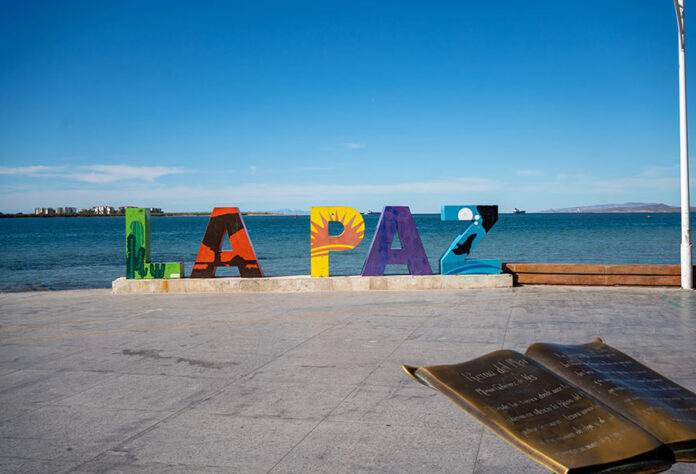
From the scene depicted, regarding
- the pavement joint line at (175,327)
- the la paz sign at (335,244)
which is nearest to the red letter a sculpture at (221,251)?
the la paz sign at (335,244)

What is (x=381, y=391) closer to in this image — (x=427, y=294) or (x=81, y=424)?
(x=81, y=424)

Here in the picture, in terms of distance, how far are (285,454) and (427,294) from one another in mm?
9679

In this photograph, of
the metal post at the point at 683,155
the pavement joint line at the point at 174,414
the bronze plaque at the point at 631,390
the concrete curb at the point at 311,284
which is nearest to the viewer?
the bronze plaque at the point at 631,390

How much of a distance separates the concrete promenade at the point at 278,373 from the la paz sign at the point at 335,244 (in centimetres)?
189

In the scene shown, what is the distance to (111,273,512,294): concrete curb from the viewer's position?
1485cm

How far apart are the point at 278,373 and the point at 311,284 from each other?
318 inches

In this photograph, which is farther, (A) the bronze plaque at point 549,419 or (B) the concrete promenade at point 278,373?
(B) the concrete promenade at point 278,373

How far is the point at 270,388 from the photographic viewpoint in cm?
635

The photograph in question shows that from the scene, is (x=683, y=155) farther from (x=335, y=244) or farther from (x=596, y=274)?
(x=335, y=244)

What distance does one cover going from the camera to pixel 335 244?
15398 mm

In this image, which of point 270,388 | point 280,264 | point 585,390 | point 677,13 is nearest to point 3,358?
point 270,388

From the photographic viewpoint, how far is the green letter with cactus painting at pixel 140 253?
1523 centimetres

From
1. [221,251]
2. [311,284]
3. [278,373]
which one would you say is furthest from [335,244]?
[278,373]

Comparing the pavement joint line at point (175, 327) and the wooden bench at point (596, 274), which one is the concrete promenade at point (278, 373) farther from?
the wooden bench at point (596, 274)
